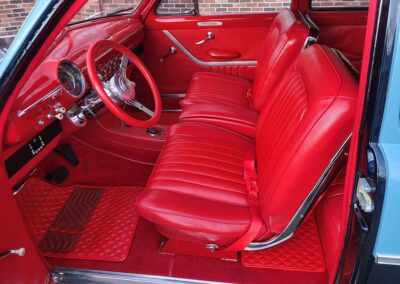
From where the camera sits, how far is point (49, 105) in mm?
1537

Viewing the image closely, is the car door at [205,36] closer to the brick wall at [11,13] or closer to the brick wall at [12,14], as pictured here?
the brick wall at [12,14]

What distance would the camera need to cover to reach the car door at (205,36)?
2.95 m

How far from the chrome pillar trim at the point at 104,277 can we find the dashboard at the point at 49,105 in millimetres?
421

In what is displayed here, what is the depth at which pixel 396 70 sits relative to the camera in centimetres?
86

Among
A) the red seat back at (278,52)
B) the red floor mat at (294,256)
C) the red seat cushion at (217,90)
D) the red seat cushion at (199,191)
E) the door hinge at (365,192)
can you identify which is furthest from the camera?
the red seat cushion at (217,90)

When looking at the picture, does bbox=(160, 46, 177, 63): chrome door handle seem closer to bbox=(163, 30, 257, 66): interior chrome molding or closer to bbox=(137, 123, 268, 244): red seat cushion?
bbox=(163, 30, 257, 66): interior chrome molding

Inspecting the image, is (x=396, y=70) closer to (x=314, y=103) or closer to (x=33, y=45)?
(x=314, y=103)

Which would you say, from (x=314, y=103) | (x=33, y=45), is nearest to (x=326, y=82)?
(x=314, y=103)

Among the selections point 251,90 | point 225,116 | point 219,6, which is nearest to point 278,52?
point 225,116

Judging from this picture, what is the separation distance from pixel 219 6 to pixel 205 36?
25cm

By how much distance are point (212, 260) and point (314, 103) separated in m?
0.81

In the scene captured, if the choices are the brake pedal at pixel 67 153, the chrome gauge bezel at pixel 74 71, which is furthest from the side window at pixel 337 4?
the brake pedal at pixel 67 153

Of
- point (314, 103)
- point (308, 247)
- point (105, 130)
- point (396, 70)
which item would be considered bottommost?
point (308, 247)

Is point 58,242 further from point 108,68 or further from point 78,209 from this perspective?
point 108,68
